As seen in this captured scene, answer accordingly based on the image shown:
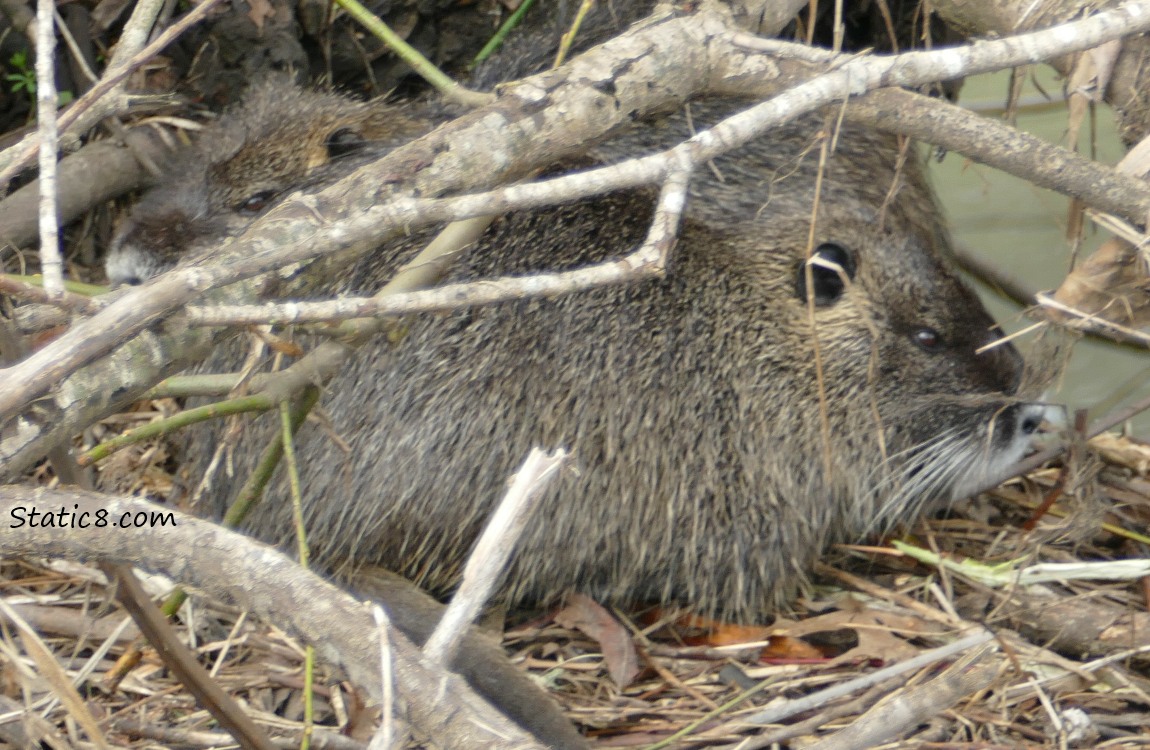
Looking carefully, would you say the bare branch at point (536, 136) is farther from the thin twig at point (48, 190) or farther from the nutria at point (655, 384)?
the nutria at point (655, 384)

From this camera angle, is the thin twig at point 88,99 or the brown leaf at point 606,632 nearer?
the thin twig at point 88,99

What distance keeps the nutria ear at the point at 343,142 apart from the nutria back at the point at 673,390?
0.14 ft

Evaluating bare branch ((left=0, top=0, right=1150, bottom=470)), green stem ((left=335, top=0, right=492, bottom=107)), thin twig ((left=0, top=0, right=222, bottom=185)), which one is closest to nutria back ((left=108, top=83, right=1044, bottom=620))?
green stem ((left=335, top=0, right=492, bottom=107))


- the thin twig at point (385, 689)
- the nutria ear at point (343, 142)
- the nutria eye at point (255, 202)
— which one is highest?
the nutria ear at point (343, 142)

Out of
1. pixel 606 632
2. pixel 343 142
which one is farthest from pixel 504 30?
pixel 606 632

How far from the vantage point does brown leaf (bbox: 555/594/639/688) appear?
2670 millimetres

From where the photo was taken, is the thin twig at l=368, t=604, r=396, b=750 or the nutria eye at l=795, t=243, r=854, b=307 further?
the nutria eye at l=795, t=243, r=854, b=307

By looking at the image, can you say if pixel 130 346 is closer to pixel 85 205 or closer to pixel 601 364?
pixel 601 364

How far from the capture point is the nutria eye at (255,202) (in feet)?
9.37

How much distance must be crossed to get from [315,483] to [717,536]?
3.15ft

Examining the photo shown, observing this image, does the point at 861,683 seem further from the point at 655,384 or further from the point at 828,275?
the point at 828,275

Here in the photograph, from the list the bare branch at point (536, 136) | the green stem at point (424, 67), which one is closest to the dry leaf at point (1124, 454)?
the bare branch at point (536, 136)

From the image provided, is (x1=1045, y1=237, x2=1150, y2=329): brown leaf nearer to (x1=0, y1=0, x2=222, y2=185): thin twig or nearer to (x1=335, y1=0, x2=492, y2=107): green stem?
(x1=335, y1=0, x2=492, y2=107): green stem

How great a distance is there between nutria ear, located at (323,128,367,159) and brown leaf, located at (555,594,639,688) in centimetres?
118
